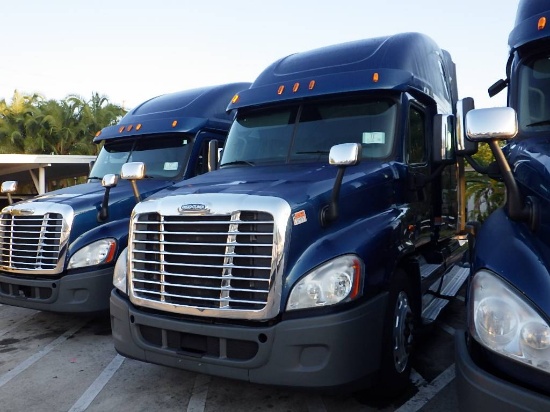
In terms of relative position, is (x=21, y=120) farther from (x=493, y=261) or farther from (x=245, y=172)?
(x=493, y=261)

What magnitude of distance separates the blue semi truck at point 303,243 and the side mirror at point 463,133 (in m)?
0.05

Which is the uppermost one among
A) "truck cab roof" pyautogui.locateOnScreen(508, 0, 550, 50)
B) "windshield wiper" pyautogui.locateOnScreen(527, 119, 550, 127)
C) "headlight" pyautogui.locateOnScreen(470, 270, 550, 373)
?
"truck cab roof" pyautogui.locateOnScreen(508, 0, 550, 50)

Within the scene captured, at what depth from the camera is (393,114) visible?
4152 millimetres

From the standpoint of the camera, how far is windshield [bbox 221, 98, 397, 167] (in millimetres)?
4117

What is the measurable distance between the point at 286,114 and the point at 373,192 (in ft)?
4.19

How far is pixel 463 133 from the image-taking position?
323cm

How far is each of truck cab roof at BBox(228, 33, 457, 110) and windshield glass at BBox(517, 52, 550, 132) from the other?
1002 mm

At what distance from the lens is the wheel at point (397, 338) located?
3266 mm

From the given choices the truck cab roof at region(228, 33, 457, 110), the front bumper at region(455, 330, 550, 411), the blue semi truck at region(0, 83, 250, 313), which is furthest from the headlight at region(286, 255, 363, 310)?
the blue semi truck at region(0, 83, 250, 313)

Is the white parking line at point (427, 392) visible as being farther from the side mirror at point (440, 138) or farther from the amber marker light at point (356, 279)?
the side mirror at point (440, 138)

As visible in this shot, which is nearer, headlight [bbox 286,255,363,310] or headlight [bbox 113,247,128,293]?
headlight [bbox 286,255,363,310]

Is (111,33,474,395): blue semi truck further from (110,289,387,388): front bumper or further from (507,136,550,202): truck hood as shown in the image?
(507,136,550,202): truck hood

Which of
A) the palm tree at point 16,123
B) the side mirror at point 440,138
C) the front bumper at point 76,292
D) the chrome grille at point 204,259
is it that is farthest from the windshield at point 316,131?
the palm tree at point 16,123

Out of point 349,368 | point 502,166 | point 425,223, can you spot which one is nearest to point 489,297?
point 502,166
